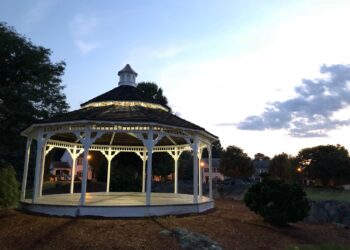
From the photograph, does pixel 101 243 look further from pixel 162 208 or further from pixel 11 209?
pixel 11 209

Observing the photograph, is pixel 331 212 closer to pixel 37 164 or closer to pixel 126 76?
pixel 126 76

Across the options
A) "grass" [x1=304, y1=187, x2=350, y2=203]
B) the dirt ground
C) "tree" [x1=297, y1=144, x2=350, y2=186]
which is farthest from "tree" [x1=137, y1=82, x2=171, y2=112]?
"tree" [x1=297, y1=144, x2=350, y2=186]

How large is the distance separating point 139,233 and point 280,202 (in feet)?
21.3

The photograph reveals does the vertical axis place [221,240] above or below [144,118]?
below

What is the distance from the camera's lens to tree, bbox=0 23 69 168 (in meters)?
24.0

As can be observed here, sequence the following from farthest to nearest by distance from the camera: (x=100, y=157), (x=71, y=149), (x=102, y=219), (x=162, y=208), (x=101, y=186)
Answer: (x=100, y=157) < (x=101, y=186) < (x=71, y=149) < (x=162, y=208) < (x=102, y=219)

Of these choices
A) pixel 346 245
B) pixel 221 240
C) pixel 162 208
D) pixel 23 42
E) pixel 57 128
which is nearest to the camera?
pixel 221 240

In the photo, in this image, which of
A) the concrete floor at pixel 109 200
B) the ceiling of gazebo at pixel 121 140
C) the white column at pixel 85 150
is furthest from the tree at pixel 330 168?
the white column at pixel 85 150

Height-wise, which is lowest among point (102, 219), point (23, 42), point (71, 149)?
point (102, 219)

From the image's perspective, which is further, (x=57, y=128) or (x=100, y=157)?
(x=100, y=157)

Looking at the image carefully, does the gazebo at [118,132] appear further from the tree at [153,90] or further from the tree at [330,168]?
the tree at [330,168]

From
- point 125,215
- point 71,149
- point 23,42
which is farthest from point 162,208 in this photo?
point 23,42

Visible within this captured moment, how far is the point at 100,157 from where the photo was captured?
41688 millimetres

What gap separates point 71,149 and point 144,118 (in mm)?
9690
